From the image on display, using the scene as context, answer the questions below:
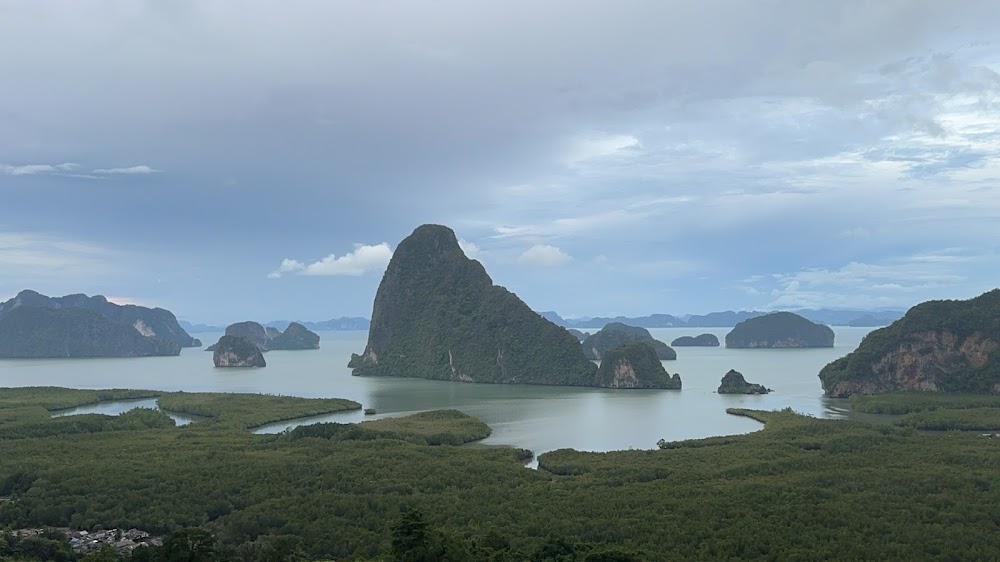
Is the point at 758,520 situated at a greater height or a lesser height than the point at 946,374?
lesser

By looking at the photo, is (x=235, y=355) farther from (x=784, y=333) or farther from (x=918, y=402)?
(x=784, y=333)

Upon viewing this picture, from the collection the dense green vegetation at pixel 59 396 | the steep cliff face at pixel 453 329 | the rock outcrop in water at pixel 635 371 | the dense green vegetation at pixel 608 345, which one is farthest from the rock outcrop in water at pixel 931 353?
the dense green vegetation at pixel 59 396

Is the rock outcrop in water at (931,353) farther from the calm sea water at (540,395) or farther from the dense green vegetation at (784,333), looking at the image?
the dense green vegetation at (784,333)

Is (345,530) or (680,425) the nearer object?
(345,530)

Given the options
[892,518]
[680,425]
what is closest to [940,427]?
[680,425]

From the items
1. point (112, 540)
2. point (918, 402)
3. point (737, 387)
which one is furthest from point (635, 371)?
point (112, 540)

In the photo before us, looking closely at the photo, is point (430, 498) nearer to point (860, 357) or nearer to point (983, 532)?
point (983, 532)

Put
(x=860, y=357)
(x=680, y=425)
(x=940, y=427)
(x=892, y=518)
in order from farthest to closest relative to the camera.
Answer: (x=860, y=357)
(x=680, y=425)
(x=940, y=427)
(x=892, y=518)
